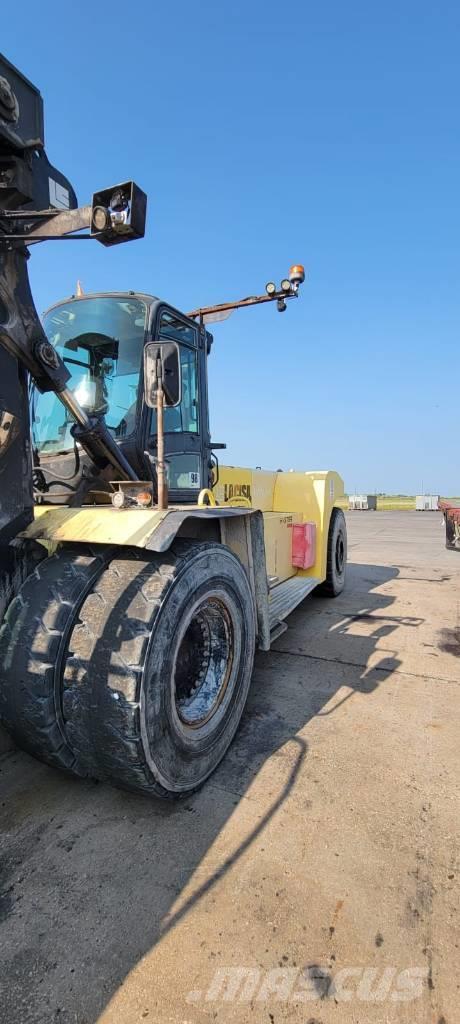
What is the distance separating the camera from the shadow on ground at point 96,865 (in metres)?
1.50

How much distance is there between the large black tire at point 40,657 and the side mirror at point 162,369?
93 centimetres

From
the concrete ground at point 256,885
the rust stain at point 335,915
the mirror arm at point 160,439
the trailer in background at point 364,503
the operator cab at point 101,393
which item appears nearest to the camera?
the concrete ground at point 256,885

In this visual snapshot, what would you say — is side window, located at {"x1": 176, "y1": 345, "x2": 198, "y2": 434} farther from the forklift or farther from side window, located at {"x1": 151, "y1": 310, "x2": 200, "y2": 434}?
the forklift

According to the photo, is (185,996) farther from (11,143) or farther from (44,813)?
(11,143)

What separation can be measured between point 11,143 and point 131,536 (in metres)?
1.70

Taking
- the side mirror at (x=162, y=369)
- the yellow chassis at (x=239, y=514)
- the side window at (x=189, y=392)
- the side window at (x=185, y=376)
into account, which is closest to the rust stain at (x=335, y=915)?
the yellow chassis at (x=239, y=514)

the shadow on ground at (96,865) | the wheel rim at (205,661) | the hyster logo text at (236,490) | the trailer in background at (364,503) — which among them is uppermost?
the hyster logo text at (236,490)

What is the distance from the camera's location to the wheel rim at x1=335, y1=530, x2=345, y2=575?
7.04m

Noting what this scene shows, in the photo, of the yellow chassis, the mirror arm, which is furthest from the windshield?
the mirror arm

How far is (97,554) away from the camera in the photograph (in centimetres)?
227

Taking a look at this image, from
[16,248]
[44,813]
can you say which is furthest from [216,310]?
[44,813]

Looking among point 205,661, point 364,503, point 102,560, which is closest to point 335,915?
point 205,661

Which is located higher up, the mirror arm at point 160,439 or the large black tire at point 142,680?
the mirror arm at point 160,439

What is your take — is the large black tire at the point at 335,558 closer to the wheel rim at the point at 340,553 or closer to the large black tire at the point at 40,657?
the wheel rim at the point at 340,553
